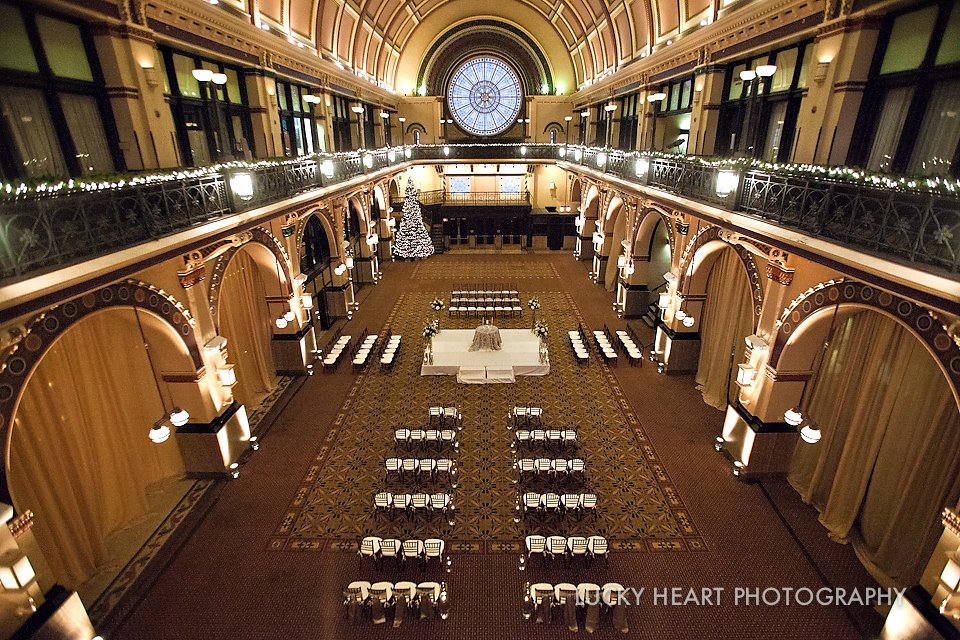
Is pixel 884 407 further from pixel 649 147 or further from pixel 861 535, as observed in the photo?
pixel 649 147

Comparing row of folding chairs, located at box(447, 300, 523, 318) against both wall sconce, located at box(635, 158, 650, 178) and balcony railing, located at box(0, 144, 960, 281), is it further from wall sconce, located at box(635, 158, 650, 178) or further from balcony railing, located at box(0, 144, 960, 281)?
balcony railing, located at box(0, 144, 960, 281)

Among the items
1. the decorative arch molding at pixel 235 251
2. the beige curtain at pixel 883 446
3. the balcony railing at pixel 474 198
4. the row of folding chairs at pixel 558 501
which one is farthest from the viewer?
the balcony railing at pixel 474 198

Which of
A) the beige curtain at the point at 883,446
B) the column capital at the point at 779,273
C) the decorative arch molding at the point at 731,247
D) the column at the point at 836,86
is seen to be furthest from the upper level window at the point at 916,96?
the beige curtain at the point at 883,446

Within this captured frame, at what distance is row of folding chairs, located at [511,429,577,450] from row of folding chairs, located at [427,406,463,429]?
163 cm

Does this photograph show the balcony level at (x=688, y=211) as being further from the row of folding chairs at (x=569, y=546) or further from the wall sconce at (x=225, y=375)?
the row of folding chairs at (x=569, y=546)

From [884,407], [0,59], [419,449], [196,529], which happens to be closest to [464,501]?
[419,449]

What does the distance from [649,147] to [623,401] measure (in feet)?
32.0

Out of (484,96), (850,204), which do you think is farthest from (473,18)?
(850,204)

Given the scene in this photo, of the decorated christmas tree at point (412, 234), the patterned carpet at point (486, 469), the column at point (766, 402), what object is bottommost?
the patterned carpet at point (486, 469)

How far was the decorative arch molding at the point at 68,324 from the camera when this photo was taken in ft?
18.1

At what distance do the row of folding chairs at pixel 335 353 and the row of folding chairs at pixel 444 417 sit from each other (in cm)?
413

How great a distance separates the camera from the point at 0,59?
651 cm

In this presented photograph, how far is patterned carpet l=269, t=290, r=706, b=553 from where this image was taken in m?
8.37

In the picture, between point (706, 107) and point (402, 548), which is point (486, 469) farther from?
point (706, 107)
